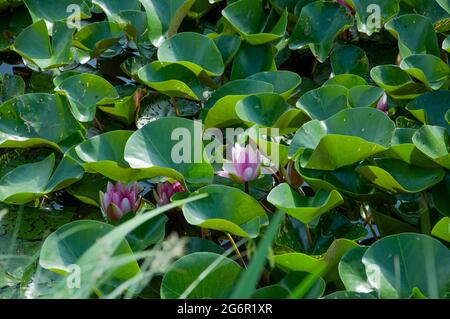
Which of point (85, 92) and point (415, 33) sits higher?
point (415, 33)

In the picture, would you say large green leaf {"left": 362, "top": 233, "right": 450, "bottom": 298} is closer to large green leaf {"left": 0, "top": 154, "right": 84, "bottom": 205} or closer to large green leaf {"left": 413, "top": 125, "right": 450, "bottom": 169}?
large green leaf {"left": 413, "top": 125, "right": 450, "bottom": 169}

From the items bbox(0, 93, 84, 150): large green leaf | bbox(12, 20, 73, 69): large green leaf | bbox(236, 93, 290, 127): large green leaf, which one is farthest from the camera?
bbox(12, 20, 73, 69): large green leaf

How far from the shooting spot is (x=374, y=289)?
1600 mm

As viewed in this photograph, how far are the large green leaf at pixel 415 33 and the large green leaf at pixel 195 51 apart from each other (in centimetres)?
52

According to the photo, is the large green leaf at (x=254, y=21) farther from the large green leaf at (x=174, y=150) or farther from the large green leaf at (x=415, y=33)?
the large green leaf at (x=174, y=150)

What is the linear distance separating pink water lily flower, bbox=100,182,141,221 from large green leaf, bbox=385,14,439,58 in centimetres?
96

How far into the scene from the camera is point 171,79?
90.7 inches

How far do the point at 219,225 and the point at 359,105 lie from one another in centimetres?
61

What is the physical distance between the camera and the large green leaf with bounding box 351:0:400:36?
8.30ft

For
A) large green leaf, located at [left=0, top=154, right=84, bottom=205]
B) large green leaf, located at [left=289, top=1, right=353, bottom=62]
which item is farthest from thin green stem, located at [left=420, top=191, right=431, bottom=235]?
large green leaf, located at [left=0, top=154, right=84, bottom=205]

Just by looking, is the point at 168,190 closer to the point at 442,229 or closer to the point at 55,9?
the point at 442,229

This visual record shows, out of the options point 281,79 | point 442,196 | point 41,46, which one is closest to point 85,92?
point 41,46

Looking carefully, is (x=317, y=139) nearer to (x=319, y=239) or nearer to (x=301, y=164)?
(x=301, y=164)

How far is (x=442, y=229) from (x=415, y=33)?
877 millimetres
